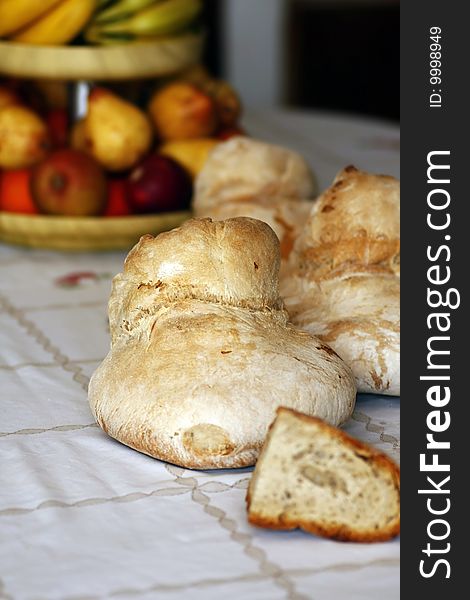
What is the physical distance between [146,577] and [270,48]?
3.73 meters

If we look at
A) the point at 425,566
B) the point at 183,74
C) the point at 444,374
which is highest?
the point at 183,74

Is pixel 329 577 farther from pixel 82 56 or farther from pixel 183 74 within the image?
pixel 183 74

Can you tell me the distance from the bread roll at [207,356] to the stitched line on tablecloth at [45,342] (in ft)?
0.51

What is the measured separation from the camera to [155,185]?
4.81 ft

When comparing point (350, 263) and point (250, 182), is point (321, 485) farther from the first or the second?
point (250, 182)

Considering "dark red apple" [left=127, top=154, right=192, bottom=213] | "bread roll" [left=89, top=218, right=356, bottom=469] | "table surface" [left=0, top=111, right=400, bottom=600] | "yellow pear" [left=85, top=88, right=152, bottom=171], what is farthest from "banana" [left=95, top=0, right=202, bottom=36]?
"bread roll" [left=89, top=218, right=356, bottom=469]

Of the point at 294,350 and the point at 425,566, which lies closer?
the point at 425,566

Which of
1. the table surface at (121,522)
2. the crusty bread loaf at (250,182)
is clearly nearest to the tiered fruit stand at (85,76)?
the crusty bread loaf at (250,182)

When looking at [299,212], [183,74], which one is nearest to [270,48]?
[183,74]

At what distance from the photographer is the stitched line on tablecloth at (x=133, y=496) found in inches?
30.8

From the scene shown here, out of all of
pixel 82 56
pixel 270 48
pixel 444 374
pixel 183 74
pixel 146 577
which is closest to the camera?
pixel 146 577

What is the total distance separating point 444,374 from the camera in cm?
81

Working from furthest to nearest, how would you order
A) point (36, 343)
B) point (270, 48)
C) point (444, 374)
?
1. point (270, 48)
2. point (36, 343)
3. point (444, 374)

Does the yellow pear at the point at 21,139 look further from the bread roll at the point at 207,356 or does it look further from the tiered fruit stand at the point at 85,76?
the bread roll at the point at 207,356
